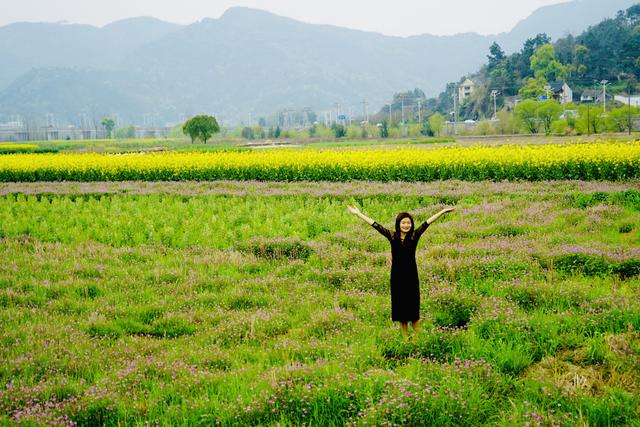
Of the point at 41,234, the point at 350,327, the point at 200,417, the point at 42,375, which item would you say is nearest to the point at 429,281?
the point at 350,327

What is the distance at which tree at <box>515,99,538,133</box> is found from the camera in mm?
67125

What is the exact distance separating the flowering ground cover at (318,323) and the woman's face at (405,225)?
1.17m

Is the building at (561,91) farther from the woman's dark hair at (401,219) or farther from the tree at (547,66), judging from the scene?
the woman's dark hair at (401,219)

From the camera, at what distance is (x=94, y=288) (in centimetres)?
869

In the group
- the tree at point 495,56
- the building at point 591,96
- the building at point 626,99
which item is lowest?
the building at point 626,99

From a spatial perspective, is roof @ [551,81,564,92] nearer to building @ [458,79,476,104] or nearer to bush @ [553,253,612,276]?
building @ [458,79,476,104]

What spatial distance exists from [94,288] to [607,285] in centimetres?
734

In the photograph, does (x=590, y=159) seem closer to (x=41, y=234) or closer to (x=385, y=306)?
(x=385, y=306)

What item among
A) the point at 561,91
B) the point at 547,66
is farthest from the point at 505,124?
the point at 547,66

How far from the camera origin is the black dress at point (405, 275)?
585 centimetres

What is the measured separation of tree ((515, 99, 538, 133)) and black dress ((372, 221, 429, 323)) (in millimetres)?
66066

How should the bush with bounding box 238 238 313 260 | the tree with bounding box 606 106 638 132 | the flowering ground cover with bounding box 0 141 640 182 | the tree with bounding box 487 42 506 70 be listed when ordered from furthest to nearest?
the tree with bounding box 487 42 506 70 < the tree with bounding box 606 106 638 132 < the flowering ground cover with bounding box 0 141 640 182 < the bush with bounding box 238 238 313 260

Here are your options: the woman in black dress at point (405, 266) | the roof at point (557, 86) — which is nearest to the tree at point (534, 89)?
the roof at point (557, 86)

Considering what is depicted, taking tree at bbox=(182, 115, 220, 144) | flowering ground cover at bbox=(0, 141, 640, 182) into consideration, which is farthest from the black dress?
tree at bbox=(182, 115, 220, 144)
